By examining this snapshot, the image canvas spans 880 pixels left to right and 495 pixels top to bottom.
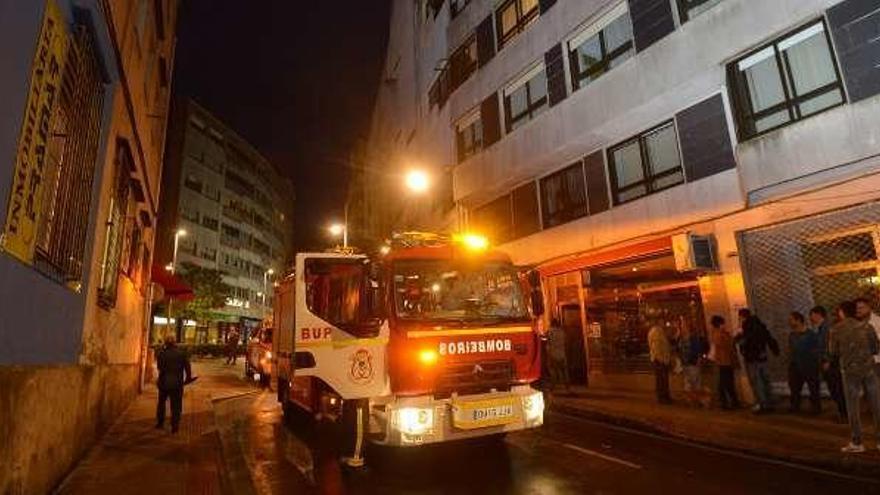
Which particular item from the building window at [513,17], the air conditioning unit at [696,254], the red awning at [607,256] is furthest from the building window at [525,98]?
the air conditioning unit at [696,254]

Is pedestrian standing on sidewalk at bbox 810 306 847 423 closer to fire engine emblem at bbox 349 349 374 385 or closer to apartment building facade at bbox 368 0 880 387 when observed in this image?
apartment building facade at bbox 368 0 880 387

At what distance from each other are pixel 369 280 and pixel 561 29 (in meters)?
13.5

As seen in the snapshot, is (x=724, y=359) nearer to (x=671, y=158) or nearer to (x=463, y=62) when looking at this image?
(x=671, y=158)

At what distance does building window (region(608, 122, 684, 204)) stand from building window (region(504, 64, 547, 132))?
383 cm

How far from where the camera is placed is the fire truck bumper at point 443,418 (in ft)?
22.3

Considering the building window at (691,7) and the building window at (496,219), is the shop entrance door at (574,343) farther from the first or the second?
the building window at (691,7)

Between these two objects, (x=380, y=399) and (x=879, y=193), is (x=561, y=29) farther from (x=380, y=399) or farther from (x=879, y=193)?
(x=380, y=399)

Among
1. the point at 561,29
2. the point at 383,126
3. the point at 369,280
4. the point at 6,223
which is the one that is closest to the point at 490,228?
the point at 561,29

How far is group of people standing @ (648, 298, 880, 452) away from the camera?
722 cm

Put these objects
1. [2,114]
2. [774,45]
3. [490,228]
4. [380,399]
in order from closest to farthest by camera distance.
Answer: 1. [2,114]
2. [380,399]
3. [774,45]
4. [490,228]

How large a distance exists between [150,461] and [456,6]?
23.4m

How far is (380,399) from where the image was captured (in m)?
7.14

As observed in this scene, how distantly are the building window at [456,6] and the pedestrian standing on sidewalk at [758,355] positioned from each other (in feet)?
61.8

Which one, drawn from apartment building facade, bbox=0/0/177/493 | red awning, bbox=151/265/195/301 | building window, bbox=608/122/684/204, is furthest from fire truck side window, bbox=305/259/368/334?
red awning, bbox=151/265/195/301
